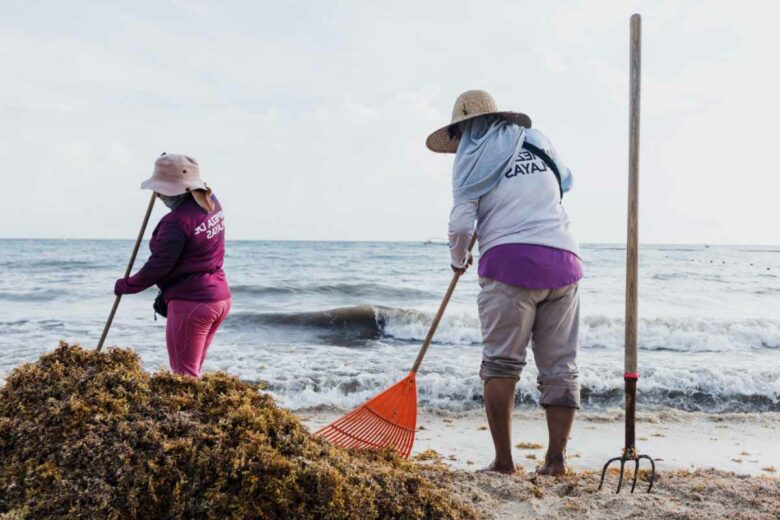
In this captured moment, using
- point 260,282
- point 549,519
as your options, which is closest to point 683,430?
point 549,519

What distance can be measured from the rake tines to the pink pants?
0.88 m

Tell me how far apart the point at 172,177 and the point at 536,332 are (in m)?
2.10

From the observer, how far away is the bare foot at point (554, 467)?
121 inches

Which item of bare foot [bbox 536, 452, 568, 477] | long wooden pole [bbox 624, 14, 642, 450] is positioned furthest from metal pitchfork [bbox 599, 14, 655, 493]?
bare foot [bbox 536, 452, 568, 477]

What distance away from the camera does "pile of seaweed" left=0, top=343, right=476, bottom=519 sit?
1839 mm

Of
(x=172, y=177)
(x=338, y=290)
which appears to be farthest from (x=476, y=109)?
(x=338, y=290)

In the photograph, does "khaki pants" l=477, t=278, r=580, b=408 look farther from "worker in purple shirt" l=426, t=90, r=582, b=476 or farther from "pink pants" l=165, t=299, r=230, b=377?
"pink pants" l=165, t=299, r=230, b=377

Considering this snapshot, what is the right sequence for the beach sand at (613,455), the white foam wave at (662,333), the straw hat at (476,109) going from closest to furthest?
the beach sand at (613,455), the straw hat at (476,109), the white foam wave at (662,333)

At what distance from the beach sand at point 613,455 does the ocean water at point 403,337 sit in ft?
1.73

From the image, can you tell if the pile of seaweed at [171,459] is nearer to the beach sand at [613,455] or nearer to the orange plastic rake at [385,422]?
the beach sand at [613,455]

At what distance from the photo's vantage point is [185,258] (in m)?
3.37

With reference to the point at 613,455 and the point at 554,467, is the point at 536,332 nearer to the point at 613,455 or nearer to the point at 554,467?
the point at 554,467

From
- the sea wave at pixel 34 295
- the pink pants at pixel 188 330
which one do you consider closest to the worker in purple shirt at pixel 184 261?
the pink pants at pixel 188 330

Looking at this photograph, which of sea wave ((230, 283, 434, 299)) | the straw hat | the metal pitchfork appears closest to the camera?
the metal pitchfork
